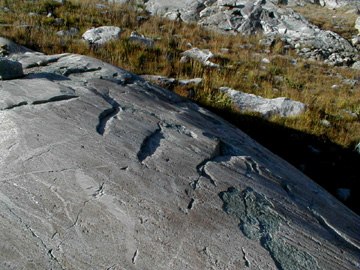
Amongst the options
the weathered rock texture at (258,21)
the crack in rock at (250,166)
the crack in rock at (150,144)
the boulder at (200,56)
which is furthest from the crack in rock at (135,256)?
the weathered rock texture at (258,21)

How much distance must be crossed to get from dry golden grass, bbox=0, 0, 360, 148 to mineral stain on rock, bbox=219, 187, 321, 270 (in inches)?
136

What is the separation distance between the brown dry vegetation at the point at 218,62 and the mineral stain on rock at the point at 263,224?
9.46 feet

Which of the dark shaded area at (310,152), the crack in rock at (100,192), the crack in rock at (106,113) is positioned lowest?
the dark shaded area at (310,152)

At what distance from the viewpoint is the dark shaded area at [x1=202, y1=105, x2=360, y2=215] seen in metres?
4.55

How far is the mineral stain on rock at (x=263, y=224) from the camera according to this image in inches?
78.7

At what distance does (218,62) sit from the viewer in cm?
870

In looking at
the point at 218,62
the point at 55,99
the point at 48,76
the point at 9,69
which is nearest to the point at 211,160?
the point at 55,99

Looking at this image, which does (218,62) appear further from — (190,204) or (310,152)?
(190,204)

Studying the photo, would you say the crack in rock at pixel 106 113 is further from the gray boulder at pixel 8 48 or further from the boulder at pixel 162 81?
the boulder at pixel 162 81

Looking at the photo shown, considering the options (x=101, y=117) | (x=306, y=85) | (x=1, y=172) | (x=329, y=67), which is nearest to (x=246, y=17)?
(x=329, y=67)

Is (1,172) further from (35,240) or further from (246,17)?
(246,17)

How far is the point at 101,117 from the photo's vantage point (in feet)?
9.71

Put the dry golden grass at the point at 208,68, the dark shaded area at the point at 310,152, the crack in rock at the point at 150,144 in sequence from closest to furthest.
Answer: the crack in rock at the point at 150,144 → the dark shaded area at the point at 310,152 → the dry golden grass at the point at 208,68

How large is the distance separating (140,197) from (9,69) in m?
2.50
